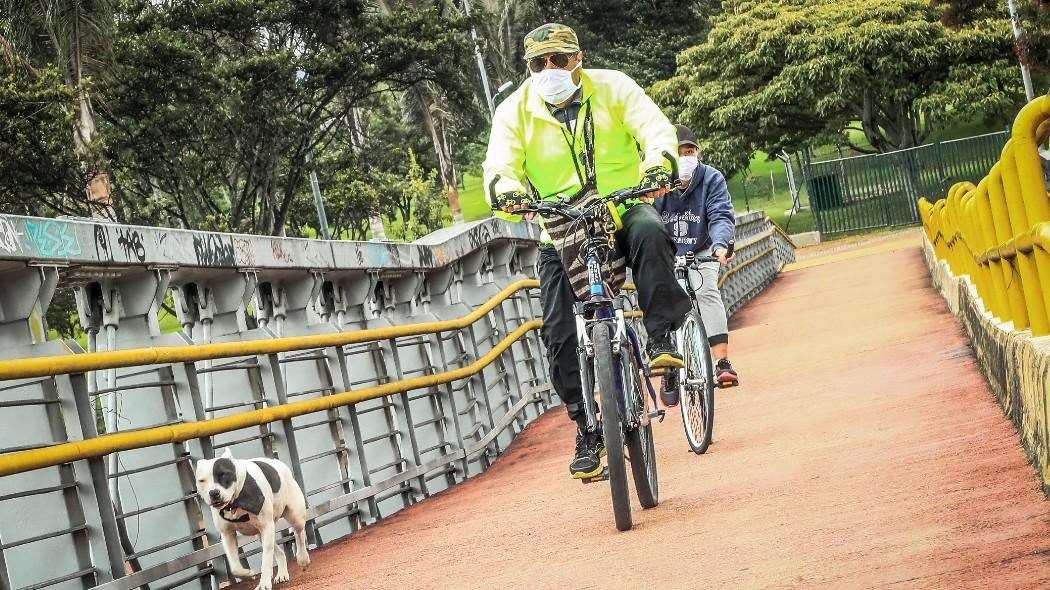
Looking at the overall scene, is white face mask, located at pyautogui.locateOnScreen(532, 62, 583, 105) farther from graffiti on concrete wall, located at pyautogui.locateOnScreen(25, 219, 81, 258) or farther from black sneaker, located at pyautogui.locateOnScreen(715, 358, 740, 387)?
black sneaker, located at pyautogui.locateOnScreen(715, 358, 740, 387)

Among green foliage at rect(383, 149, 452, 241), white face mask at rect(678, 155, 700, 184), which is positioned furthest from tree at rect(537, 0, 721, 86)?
white face mask at rect(678, 155, 700, 184)

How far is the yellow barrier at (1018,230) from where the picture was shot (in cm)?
508

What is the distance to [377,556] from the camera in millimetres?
7395

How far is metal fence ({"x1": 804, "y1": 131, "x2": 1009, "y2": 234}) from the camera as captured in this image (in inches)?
1612

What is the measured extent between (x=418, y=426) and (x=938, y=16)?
42.2 m

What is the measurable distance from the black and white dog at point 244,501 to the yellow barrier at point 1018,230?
3.60 meters

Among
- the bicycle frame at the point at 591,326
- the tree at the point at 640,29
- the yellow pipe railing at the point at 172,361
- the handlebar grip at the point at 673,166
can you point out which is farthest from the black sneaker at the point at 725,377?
the tree at the point at 640,29

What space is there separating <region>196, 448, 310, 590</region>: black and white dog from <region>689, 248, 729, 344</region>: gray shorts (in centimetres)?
389

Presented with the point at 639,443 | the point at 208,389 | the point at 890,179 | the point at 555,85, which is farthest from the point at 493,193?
the point at 890,179

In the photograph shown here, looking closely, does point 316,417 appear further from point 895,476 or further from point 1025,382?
point 1025,382

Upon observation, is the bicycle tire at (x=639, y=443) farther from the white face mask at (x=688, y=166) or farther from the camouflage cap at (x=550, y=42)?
the white face mask at (x=688, y=166)

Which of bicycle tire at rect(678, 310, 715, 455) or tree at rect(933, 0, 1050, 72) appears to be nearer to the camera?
bicycle tire at rect(678, 310, 715, 455)

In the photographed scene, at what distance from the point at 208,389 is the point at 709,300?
3.59 meters

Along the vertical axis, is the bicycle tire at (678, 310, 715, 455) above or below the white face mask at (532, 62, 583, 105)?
below
